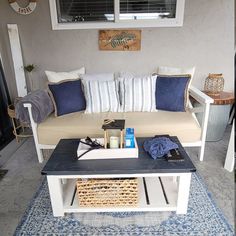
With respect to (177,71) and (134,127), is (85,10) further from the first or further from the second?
(134,127)

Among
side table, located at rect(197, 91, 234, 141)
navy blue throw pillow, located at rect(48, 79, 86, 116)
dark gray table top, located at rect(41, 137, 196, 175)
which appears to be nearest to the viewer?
dark gray table top, located at rect(41, 137, 196, 175)

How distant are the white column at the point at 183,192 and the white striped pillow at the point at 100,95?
1.08m

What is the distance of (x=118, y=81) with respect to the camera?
213 centimetres

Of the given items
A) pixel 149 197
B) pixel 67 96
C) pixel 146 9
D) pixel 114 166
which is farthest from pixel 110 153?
pixel 146 9

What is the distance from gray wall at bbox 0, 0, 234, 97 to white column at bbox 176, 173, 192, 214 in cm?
174

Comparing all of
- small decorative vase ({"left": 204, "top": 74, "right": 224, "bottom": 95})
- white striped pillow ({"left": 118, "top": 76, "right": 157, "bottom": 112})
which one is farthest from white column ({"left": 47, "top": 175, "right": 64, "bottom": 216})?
small decorative vase ({"left": 204, "top": 74, "right": 224, "bottom": 95})

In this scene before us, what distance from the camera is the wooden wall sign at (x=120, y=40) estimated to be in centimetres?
251

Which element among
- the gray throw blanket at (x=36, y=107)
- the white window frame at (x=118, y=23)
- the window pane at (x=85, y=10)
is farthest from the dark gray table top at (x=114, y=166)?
the window pane at (x=85, y=10)

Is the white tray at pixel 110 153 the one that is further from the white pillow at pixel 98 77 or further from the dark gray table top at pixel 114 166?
the white pillow at pixel 98 77

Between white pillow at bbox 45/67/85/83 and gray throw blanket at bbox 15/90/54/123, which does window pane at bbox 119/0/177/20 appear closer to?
white pillow at bbox 45/67/85/83

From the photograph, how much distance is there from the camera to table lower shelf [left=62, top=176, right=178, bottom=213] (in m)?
1.35

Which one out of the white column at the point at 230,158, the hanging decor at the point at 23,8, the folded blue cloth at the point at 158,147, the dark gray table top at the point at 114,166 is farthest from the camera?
the hanging decor at the point at 23,8

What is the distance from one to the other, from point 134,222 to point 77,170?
1.72 feet

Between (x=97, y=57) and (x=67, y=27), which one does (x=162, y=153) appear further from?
(x=67, y=27)
